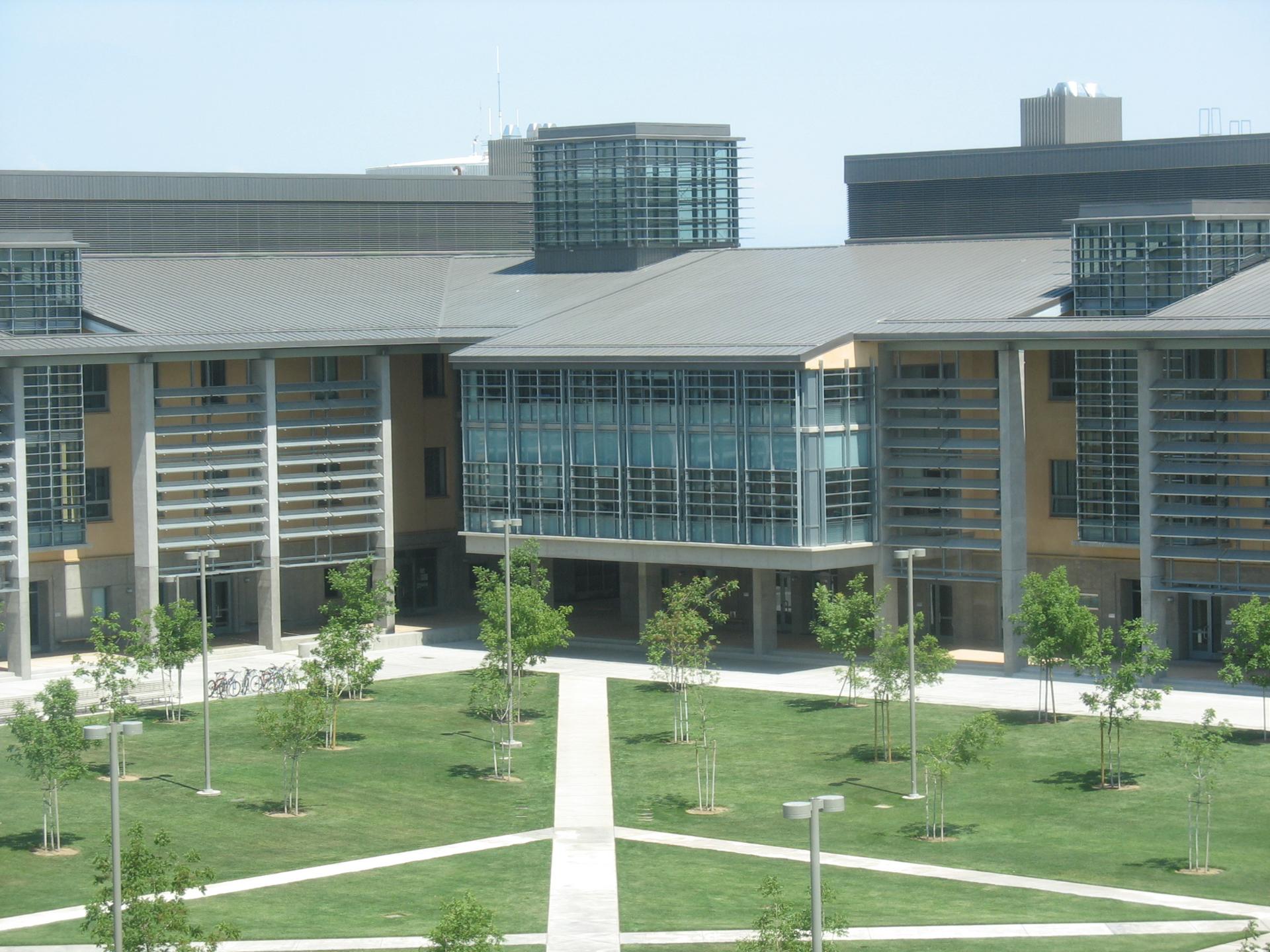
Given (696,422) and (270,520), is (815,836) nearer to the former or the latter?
(696,422)

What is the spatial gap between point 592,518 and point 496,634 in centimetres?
1264

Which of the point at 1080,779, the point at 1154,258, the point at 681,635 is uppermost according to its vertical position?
the point at 1154,258

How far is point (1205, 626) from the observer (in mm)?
66125

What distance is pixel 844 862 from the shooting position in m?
45.6

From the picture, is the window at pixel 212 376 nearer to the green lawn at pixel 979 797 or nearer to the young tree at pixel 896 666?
the green lawn at pixel 979 797

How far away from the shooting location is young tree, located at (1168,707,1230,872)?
4478cm

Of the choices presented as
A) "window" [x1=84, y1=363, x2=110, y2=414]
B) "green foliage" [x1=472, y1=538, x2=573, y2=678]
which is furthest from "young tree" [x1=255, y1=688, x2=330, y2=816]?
"window" [x1=84, y1=363, x2=110, y2=414]

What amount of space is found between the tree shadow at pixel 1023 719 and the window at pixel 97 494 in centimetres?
3293

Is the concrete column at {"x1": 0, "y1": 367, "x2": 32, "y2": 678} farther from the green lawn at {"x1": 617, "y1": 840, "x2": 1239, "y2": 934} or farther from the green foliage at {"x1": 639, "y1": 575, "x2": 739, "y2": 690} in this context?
the green lawn at {"x1": 617, "y1": 840, "x2": 1239, "y2": 934}

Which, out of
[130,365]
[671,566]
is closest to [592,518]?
[671,566]

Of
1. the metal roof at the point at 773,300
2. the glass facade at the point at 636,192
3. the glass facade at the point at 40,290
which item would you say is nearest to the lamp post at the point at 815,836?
the metal roof at the point at 773,300

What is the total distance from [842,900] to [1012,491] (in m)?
27.2

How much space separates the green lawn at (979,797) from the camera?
45.2 metres

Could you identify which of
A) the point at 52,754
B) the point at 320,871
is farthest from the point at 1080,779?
the point at 52,754
